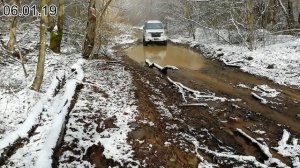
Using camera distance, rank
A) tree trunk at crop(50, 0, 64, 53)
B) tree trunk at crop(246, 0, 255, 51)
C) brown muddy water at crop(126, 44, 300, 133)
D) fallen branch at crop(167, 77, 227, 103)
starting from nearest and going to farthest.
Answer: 1. brown muddy water at crop(126, 44, 300, 133)
2. fallen branch at crop(167, 77, 227, 103)
3. tree trunk at crop(50, 0, 64, 53)
4. tree trunk at crop(246, 0, 255, 51)

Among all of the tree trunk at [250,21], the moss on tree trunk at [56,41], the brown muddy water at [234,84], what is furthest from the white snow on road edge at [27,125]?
the tree trunk at [250,21]

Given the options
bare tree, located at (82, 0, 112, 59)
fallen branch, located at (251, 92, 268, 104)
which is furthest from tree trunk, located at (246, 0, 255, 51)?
fallen branch, located at (251, 92, 268, 104)

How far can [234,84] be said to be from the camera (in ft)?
42.4

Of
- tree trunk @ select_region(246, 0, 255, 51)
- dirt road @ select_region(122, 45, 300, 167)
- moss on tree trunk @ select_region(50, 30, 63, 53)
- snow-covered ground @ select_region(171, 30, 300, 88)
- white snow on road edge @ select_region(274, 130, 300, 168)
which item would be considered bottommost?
white snow on road edge @ select_region(274, 130, 300, 168)

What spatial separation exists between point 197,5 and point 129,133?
95.5 ft

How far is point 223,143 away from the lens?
23.4 ft

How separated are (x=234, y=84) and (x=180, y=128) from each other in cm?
568

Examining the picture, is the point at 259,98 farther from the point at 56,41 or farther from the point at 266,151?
the point at 56,41

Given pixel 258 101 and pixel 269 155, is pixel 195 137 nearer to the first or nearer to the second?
pixel 269 155

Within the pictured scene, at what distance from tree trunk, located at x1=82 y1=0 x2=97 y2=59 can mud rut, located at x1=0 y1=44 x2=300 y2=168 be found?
6587mm

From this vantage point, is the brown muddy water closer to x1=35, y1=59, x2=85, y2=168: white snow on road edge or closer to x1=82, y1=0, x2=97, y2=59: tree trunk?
x1=82, y1=0, x2=97, y2=59: tree trunk

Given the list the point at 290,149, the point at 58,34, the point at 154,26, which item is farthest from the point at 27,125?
the point at 154,26

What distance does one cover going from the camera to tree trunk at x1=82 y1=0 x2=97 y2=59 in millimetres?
17016

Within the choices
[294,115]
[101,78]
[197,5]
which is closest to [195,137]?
[294,115]
